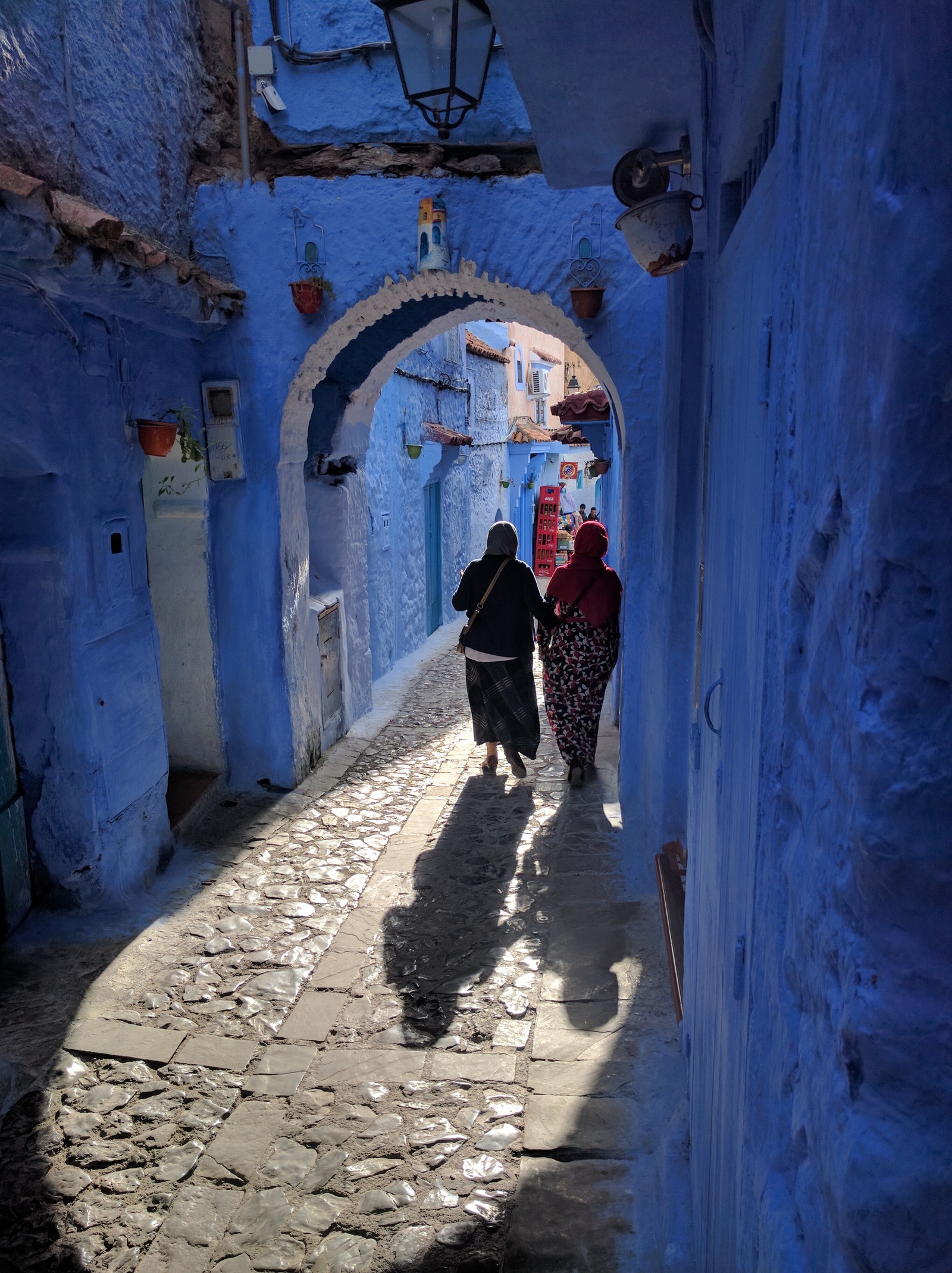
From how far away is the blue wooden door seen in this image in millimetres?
12438

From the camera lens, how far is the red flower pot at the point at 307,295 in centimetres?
546

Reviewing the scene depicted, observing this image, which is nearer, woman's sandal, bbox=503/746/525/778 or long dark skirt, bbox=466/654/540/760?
long dark skirt, bbox=466/654/540/760

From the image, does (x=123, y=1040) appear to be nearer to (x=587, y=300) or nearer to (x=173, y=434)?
(x=173, y=434)

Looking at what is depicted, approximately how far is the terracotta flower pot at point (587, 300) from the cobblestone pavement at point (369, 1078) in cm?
298

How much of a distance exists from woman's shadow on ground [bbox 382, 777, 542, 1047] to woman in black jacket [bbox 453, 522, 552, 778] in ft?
1.70

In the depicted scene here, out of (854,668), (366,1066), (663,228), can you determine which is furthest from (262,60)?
(854,668)

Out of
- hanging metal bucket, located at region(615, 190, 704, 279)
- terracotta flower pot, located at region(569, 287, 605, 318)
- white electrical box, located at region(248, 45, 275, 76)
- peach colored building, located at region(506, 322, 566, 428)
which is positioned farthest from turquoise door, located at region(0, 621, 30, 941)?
peach colored building, located at region(506, 322, 566, 428)

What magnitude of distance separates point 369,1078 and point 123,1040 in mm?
1009

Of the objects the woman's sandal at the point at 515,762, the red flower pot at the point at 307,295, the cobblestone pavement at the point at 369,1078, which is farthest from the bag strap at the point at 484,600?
the red flower pot at the point at 307,295

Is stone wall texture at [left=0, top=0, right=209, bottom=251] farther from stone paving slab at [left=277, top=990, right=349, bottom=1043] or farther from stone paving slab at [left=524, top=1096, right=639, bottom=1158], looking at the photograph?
stone paving slab at [left=524, top=1096, right=639, bottom=1158]

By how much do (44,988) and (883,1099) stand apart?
3932 millimetres

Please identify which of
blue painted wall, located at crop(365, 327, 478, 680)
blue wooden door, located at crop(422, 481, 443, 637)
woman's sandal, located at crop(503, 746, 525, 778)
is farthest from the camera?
blue wooden door, located at crop(422, 481, 443, 637)

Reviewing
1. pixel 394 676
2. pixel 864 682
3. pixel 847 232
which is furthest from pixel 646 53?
pixel 394 676

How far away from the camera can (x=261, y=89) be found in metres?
5.53
